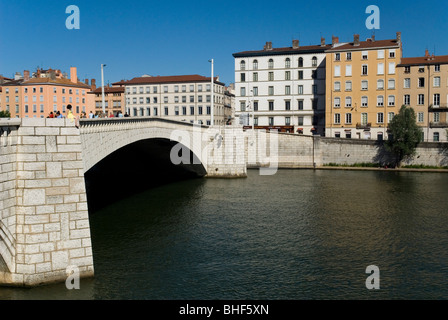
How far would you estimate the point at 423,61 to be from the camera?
5841cm

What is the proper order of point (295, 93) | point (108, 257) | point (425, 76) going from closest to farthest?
point (108, 257) → point (425, 76) → point (295, 93)

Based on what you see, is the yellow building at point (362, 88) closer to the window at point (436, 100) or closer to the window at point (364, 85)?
Answer: the window at point (364, 85)

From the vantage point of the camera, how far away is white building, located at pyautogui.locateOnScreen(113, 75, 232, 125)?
82438 mm

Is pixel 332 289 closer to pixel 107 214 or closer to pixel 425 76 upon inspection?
pixel 107 214

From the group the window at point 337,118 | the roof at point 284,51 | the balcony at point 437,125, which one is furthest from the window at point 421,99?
the roof at point 284,51

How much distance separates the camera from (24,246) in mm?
14883

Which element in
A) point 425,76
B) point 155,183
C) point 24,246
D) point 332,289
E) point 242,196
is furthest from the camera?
point 425,76

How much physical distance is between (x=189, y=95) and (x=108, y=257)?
65.5 m

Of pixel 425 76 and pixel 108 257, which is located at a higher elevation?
pixel 425 76

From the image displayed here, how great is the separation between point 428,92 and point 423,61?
4.17 metres

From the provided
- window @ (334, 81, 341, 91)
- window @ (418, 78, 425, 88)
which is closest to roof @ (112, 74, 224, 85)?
window @ (334, 81, 341, 91)

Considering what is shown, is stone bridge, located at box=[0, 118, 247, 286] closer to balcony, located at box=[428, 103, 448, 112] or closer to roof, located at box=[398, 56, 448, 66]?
balcony, located at box=[428, 103, 448, 112]

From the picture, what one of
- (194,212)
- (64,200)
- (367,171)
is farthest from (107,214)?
(367,171)

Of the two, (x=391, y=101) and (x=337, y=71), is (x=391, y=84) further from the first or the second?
(x=337, y=71)
